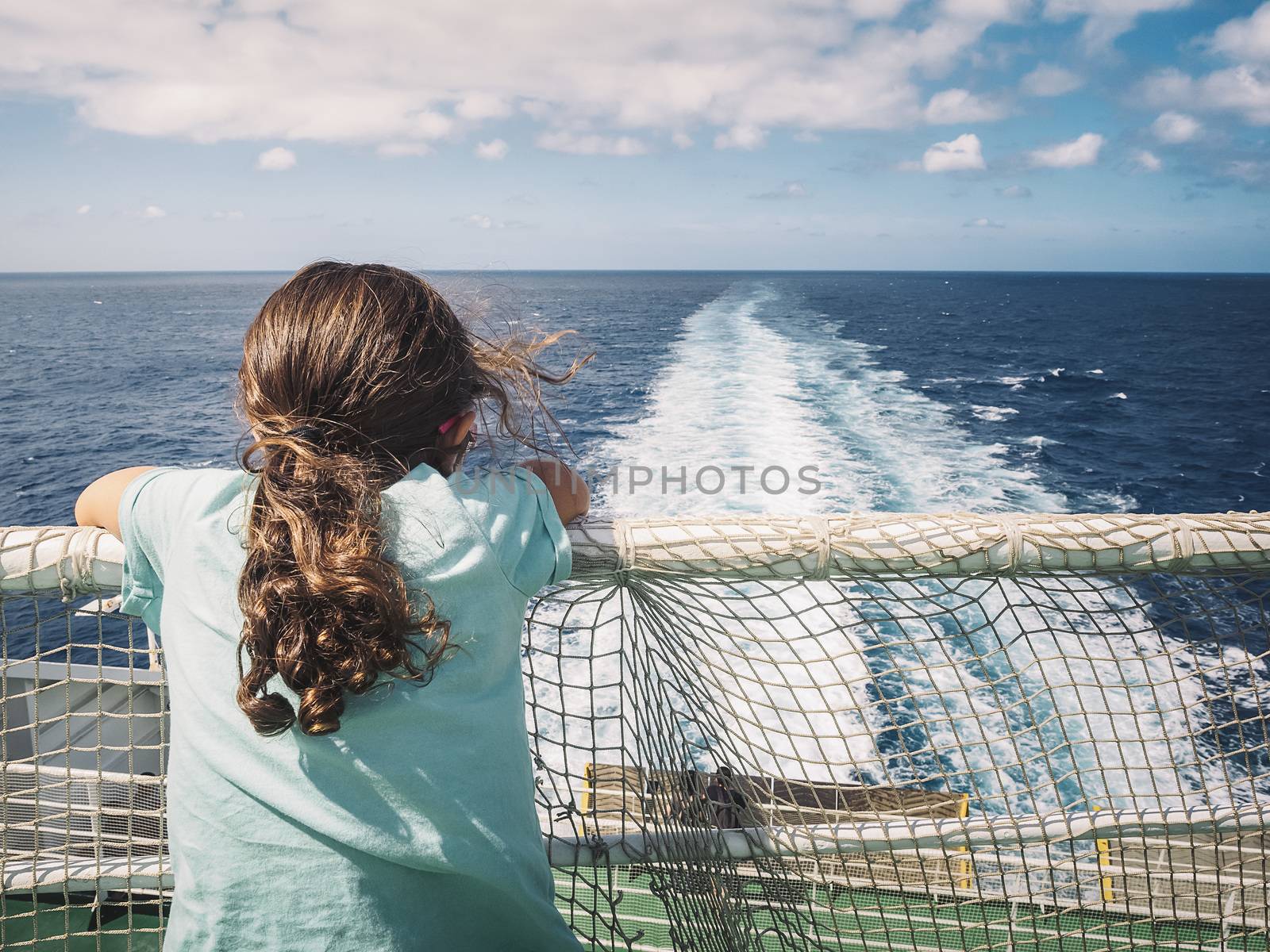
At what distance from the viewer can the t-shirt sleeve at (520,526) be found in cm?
100

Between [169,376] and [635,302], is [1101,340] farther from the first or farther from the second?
[169,376]

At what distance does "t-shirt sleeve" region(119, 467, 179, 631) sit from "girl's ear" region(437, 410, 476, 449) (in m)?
0.33

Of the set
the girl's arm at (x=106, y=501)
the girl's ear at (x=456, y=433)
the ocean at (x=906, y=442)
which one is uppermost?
the girl's ear at (x=456, y=433)

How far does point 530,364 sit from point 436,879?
0.72 m

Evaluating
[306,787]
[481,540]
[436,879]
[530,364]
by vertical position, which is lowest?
[436,879]

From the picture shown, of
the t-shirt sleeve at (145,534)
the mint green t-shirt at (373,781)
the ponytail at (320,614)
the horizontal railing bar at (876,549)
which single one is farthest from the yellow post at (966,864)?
the t-shirt sleeve at (145,534)

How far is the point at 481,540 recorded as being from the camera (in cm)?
94

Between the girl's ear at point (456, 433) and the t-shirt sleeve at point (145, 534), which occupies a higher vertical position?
the girl's ear at point (456, 433)

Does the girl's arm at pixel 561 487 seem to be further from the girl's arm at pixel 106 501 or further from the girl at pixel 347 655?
the girl's arm at pixel 106 501

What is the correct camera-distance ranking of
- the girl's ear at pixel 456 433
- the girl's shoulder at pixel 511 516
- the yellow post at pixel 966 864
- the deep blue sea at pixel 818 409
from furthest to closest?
1. the deep blue sea at pixel 818 409
2. the yellow post at pixel 966 864
3. the girl's ear at pixel 456 433
4. the girl's shoulder at pixel 511 516

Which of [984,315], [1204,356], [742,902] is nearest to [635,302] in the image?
[984,315]

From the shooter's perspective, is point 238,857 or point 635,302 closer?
point 238,857

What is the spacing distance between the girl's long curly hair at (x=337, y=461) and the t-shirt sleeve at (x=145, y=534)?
0.13 metres

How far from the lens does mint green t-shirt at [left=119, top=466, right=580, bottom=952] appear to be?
86 cm
